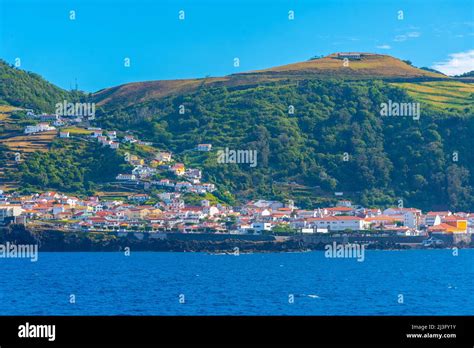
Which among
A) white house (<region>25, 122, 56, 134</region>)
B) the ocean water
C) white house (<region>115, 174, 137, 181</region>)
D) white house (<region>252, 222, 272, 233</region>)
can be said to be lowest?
the ocean water

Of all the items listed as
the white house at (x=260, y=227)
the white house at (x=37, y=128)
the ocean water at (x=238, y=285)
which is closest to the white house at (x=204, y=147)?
the white house at (x=37, y=128)

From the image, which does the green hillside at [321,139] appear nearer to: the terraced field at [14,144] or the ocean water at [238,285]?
the terraced field at [14,144]

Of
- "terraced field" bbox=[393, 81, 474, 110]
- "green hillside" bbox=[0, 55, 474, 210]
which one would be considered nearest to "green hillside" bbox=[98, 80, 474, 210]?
"green hillside" bbox=[0, 55, 474, 210]

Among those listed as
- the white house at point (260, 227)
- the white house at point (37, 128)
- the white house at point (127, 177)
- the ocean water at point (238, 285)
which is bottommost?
the ocean water at point (238, 285)

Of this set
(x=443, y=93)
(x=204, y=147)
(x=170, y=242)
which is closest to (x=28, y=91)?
(x=204, y=147)

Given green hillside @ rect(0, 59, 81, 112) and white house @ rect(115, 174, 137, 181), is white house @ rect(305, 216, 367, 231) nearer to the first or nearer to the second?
white house @ rect(115, 174, 137, 181)

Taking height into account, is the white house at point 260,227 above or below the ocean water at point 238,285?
above

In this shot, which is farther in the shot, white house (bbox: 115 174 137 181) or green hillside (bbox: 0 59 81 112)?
green hillside (bbox: 0 59 81 112)
